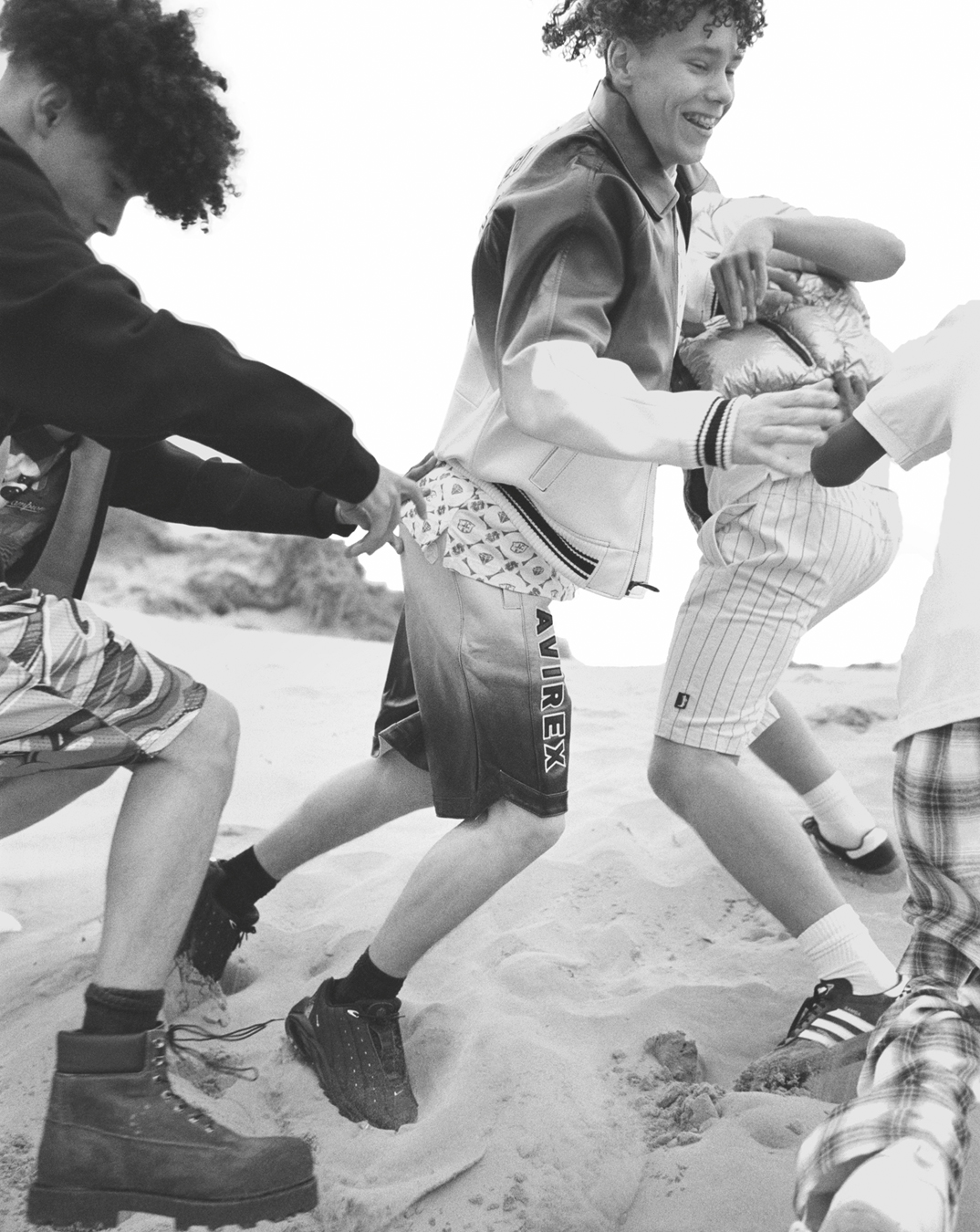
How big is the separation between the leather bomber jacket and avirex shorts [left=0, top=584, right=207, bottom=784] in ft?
2.44

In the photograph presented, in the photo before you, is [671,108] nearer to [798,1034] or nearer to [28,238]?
[28,238]

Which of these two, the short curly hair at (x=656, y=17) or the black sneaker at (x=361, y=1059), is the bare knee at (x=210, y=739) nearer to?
the black sneaker at (x=361, y=1059)

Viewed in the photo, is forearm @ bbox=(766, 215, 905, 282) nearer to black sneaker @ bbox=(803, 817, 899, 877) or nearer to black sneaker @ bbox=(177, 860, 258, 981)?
black sneaker @ bbox=(803, 817, 899, 877)

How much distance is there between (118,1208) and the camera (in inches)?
71.9

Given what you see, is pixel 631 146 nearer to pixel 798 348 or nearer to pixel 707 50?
pixel 707 50

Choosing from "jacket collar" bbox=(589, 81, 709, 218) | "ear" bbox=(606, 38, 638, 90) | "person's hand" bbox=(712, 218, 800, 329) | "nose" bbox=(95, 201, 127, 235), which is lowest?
"nose" bbox=(95, 201, 127, 235)

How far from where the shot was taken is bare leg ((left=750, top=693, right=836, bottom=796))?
10.4ft

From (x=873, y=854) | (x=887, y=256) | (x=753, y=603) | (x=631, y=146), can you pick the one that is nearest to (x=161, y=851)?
(x=753, y=603)

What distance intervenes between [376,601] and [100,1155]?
290 inches

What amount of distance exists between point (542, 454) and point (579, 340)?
10.9 inches

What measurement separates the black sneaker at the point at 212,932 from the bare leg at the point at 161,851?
2.33 ft

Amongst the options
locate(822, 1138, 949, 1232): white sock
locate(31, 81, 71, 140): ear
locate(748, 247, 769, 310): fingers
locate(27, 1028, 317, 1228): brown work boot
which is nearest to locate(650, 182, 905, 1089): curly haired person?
locate(748, 247, 769, 310): fingers

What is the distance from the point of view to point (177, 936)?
1997 millimetres

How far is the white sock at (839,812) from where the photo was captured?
3229 millimetres
